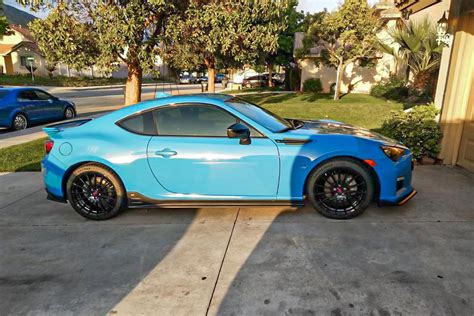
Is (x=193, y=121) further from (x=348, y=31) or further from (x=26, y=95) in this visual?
(x=348, y=31)

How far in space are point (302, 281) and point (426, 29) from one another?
1517cm

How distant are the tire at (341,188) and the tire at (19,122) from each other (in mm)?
10899

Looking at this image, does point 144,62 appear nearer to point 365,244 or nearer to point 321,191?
point 321,191

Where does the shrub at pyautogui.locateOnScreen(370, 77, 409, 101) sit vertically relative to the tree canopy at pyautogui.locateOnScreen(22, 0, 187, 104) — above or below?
below

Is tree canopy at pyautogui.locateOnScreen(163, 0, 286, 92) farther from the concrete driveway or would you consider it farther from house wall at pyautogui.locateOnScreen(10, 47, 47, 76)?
house wall at pyautogui.locateOnScreen(10, 47, 47, 76)

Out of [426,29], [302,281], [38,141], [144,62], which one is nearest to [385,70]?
[426,29]

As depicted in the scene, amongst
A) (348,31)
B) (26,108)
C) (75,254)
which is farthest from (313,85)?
(75,254)

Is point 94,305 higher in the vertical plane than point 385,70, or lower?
lower

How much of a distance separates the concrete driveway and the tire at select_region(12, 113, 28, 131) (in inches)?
318

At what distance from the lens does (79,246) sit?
3520mm

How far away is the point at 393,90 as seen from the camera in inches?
749

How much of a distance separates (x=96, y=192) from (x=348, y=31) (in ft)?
55.5

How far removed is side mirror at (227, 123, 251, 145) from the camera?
3.74m

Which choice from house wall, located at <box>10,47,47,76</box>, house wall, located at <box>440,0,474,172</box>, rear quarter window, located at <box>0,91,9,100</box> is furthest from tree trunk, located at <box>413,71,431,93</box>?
house wall, located at <box>10,47,47,76</box>
